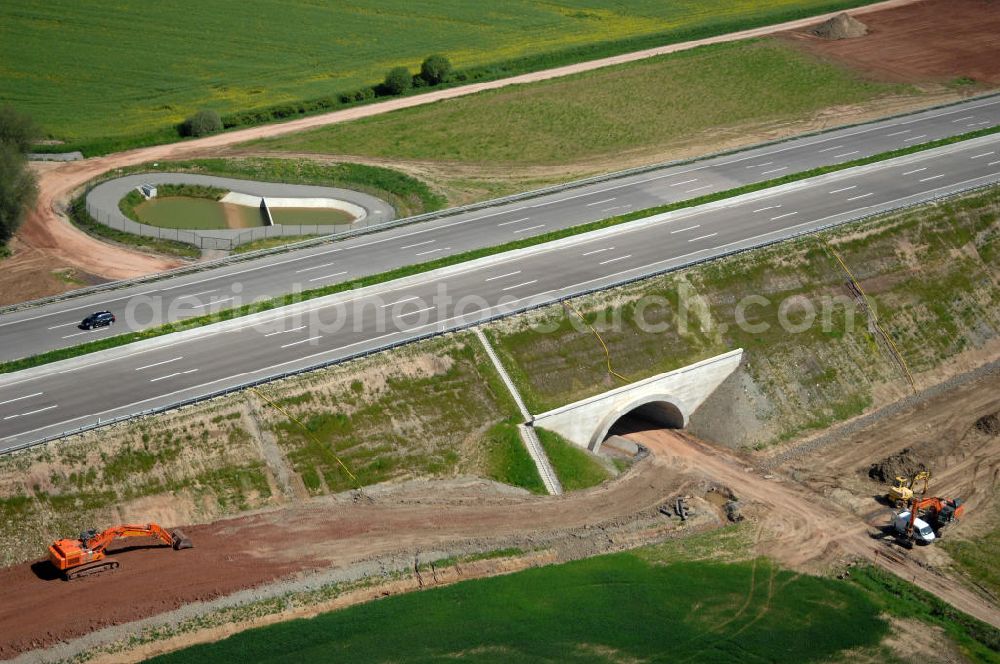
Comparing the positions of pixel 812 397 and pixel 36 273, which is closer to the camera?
pixel 812 397

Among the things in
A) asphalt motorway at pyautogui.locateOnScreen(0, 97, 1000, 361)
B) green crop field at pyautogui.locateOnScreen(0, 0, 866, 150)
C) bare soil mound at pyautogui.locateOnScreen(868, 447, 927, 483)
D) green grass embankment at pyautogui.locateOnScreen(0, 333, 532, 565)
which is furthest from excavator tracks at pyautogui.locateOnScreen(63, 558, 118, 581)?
green crop field at pyautogui.locateOnScreen(0, 0, 866, 150)

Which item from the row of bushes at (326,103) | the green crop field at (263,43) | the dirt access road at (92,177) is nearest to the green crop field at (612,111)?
the dirt access road at (92,177)

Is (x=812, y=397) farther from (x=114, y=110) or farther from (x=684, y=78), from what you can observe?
(x=114, y=110)

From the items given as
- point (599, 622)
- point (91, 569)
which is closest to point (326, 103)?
point (91, 569)

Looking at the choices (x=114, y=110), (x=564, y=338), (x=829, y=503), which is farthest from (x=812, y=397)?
(x=114, y=110)

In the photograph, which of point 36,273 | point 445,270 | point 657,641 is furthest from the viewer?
point 36,273

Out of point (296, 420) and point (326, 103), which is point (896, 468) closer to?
point (296, 420)

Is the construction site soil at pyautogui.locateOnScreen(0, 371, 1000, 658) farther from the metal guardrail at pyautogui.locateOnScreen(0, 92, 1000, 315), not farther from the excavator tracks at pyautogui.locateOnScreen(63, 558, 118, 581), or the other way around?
the metal guardrail at pyautogui.locateOnScreen(0, 92, 1000, 315)
